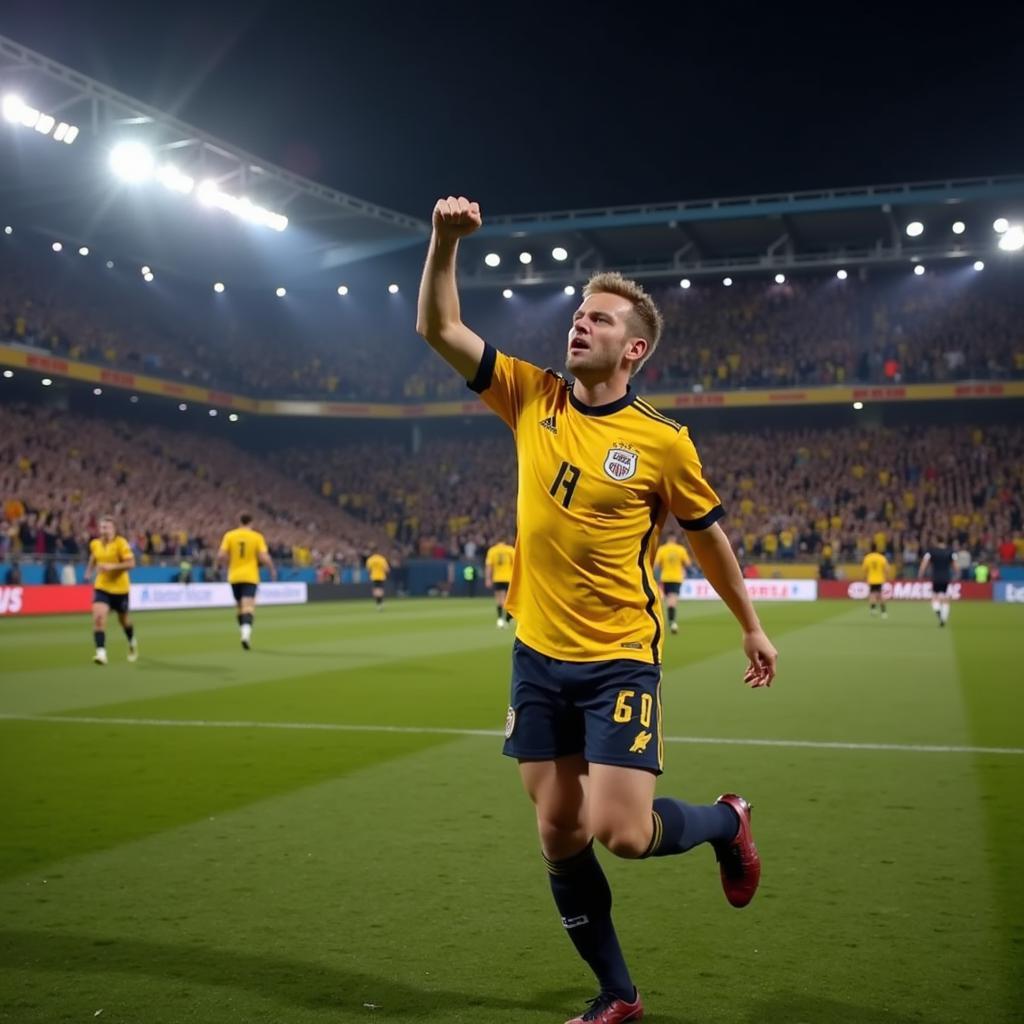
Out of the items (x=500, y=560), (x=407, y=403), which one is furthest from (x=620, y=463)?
(x=407, y=403)

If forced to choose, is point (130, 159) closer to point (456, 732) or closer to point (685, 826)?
point (456, 732)

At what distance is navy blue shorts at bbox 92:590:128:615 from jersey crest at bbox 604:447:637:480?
14.1 m

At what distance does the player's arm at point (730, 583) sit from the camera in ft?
14.0

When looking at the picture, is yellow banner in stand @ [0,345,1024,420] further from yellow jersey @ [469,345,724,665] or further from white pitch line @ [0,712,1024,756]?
yellow jersey @ [469,345,724,665]

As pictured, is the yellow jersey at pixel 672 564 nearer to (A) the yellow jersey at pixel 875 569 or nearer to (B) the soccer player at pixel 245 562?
(B) the soccer player at pixel 245 562

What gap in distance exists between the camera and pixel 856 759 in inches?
361

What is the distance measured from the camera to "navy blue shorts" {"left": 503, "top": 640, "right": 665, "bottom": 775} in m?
3.86

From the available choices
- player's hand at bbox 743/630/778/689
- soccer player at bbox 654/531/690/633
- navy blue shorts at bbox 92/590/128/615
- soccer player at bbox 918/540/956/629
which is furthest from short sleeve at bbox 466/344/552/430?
soccer player at bbox 918/540/956/629

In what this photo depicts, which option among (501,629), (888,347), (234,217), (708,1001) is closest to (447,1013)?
(708,1001)

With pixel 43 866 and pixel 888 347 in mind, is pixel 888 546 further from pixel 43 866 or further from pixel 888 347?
pixel 43 866

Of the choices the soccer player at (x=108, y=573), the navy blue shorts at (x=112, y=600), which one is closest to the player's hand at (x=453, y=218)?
the soccer player at (x=108, y=573)

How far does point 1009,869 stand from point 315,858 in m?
3.48

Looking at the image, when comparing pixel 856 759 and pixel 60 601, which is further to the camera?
pixel 60 601

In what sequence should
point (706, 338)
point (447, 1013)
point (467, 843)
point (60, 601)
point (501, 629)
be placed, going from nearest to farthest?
1. point (447, 1013)
2. point (467, 843)
3. point (501, 629)
4. point (60, 601)
5. point (706, 338)
